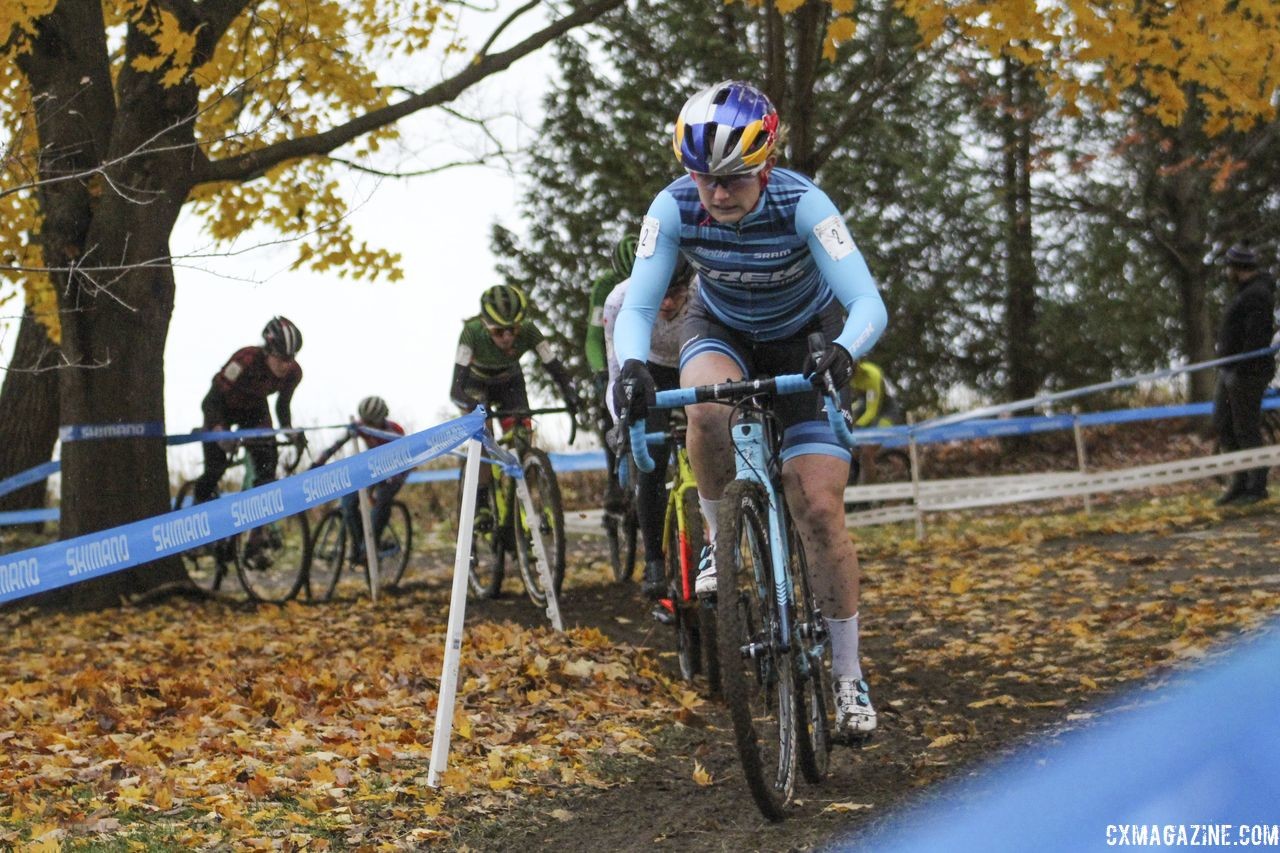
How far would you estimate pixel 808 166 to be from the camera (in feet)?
52.9

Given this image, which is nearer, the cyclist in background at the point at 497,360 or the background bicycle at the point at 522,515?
the background bicycle at the point at 522,515

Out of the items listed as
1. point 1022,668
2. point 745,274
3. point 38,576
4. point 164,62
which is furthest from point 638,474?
point 164,62

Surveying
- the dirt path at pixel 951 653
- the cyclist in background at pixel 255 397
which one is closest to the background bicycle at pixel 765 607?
the dirt path at pixel 951 653

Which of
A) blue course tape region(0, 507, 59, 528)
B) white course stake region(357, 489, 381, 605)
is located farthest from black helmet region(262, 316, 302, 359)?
blue course tape region(0, 507, 59, 528)

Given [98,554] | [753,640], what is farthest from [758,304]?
[98,554]

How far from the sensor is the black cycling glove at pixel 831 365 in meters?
5.08

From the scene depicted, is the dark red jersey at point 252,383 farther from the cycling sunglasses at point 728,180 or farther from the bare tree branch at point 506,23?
the cycling sunglasses at point 728,180

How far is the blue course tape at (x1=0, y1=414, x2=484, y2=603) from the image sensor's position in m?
5.04

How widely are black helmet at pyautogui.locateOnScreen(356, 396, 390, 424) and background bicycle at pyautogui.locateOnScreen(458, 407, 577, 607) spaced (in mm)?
1832

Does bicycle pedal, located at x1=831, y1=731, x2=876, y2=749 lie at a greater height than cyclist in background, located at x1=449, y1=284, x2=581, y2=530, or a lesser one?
lesser

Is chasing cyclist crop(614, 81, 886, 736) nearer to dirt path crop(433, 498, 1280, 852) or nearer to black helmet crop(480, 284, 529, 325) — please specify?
dirt path crop(433, 498, 1280, 852)

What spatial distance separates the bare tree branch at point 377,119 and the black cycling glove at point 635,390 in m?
8.63

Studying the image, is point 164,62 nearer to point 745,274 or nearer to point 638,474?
point 638,474

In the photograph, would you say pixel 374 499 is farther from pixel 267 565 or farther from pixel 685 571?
pixel 685 571
